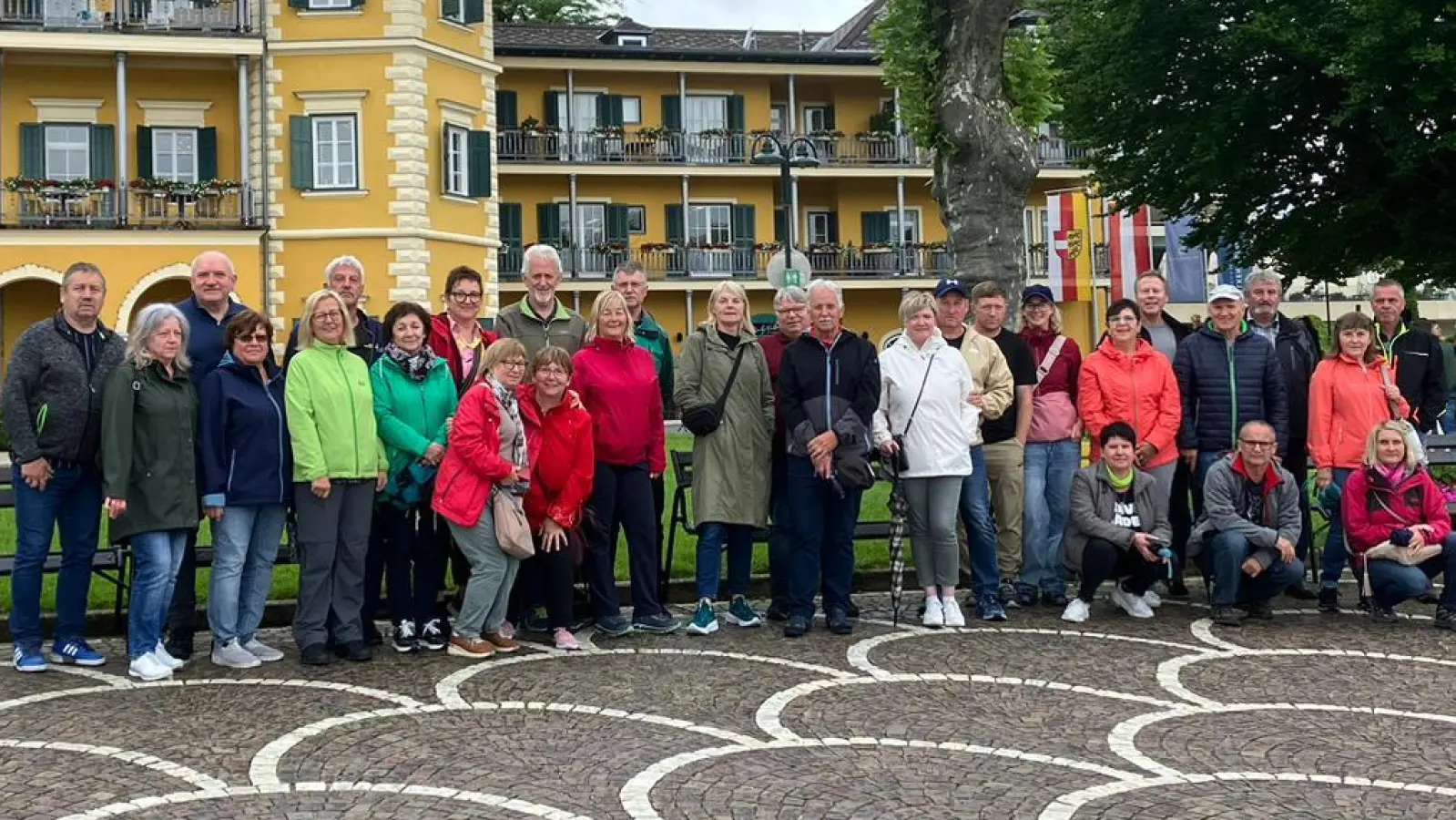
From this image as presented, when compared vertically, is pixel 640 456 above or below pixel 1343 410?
below

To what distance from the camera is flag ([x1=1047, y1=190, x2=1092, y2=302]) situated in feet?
103

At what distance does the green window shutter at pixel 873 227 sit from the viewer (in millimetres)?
46906

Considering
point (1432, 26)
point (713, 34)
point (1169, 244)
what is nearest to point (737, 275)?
point (713, 34)

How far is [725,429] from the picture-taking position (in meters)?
9.52

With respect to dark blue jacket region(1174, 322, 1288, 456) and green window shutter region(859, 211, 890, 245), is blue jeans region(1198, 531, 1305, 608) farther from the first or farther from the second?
green window shutter region(859, 211, 890, 245)

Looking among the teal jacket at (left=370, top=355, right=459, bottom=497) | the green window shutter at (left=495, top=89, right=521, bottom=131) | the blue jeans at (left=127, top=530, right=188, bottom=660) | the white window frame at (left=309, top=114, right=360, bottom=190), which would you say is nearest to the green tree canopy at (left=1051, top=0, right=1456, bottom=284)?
the white window frame at (left=309, top=114, right=360, bottom=190)

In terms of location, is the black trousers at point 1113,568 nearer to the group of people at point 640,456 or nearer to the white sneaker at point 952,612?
the group of people at point 640,456

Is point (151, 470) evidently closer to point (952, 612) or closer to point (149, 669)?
point (149, 669)

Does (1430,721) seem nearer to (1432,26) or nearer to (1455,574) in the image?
(1455,574)

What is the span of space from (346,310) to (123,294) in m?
24.4

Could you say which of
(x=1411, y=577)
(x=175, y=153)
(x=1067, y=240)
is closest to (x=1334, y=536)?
(x=1411, y=577)

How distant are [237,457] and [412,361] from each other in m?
1.06

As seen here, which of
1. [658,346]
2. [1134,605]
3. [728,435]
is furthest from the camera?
[658,346]

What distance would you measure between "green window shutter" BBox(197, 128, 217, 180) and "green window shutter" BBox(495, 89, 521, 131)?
13.1m
